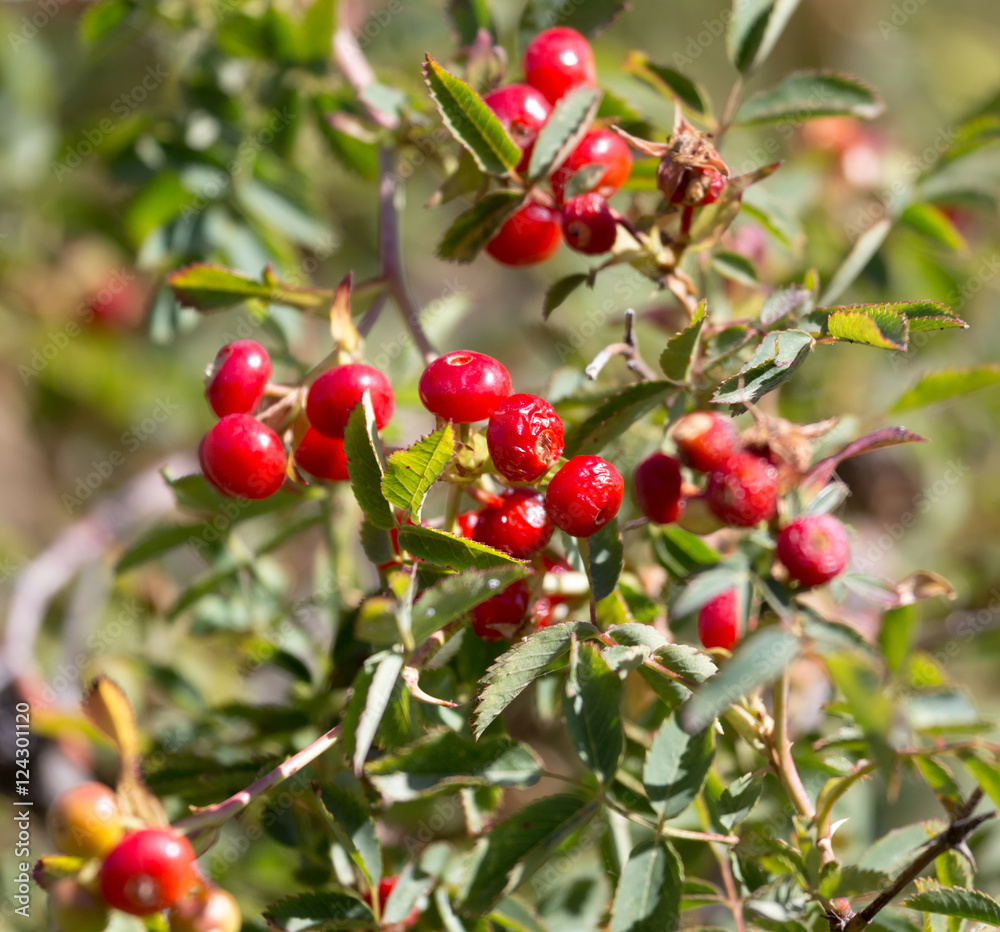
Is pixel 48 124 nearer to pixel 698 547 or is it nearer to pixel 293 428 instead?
pixel 293 428

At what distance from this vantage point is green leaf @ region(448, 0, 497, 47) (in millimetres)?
1837

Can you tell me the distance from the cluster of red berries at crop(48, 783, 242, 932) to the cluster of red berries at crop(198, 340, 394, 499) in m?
0.44

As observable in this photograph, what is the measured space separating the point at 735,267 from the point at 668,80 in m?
0.39

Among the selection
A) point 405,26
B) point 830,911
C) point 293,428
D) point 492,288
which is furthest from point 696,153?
point 492,288

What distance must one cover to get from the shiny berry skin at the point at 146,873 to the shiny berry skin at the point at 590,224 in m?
0.98

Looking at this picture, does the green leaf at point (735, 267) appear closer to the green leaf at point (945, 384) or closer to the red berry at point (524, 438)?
the green leaf at point (945, 384)

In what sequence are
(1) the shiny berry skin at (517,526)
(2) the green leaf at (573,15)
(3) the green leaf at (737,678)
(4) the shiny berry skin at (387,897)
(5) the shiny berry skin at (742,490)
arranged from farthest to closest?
(2) the green leaf at (573,15) → (4) the shiny berry skin at (387,897) → (5) the shiny berry skin at (742,490) → (1) the shiny berry skin at (517,526) → (3) the green leaf at (737,678)

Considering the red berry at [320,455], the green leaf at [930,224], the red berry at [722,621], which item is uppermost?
the green leaf at [930,224]

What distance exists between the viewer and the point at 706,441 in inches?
55.1

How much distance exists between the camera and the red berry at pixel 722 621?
1.40 meters

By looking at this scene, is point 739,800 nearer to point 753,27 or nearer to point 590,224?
point 590,224

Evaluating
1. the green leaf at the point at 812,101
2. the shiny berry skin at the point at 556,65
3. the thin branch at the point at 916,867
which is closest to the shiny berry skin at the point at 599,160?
the shiny berry skin at the point at 556,65

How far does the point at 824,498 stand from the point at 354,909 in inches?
37.5

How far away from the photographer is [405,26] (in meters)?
2.74
